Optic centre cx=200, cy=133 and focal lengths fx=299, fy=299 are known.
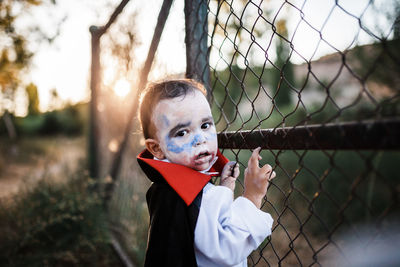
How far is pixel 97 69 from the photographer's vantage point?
3346mm

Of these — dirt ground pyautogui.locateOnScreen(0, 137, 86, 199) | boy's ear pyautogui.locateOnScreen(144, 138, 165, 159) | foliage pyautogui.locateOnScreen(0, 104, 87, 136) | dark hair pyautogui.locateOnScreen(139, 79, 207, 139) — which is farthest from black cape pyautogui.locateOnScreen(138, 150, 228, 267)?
foliage pyautogui.locateOnScreen(0, 104, 87, 136)

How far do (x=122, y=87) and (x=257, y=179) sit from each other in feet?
8.26

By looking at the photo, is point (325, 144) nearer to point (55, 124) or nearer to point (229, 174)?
point (229, 174)

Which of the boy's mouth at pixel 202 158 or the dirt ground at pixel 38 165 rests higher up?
the boy's mouth at pixel 202 158

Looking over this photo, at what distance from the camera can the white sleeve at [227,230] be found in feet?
3.46

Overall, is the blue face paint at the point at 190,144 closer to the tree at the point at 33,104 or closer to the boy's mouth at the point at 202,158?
the boy's mouth at the point at 202,158

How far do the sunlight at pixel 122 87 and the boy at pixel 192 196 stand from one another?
6.48 ft

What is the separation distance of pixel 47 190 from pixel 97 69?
5.33ft

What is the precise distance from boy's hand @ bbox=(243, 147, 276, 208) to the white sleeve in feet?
0.13

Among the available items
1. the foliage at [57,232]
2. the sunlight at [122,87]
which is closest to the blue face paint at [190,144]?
the sunlight at [122,87]

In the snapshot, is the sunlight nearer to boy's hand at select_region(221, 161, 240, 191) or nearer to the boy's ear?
the boy's ear

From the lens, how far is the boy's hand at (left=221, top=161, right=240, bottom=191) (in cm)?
129

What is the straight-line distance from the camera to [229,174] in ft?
4.32

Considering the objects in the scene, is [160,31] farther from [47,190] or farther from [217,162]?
[47,190]
